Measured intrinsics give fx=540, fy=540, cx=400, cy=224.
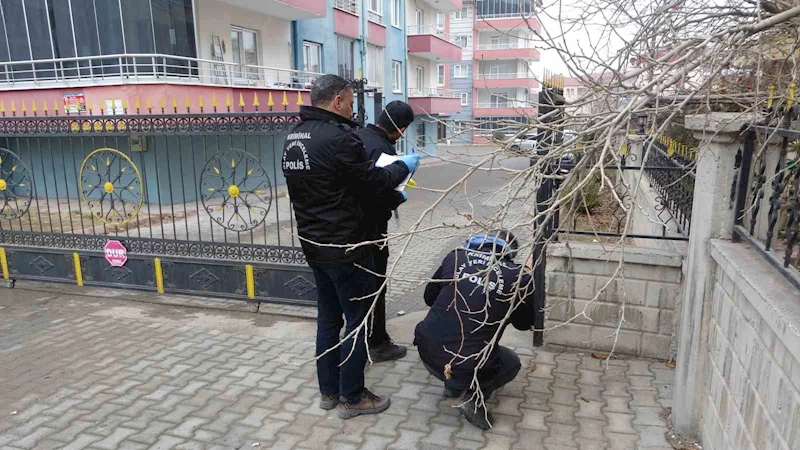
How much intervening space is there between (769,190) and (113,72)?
12.4 metres

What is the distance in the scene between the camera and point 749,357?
235 cm

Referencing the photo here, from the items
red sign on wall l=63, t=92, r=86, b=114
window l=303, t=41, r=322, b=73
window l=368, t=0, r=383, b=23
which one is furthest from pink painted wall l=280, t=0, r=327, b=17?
window l=368, t=0, r=383, b=23

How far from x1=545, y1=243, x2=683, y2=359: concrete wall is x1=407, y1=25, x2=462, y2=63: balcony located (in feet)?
78.7

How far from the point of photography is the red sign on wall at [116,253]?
225 inches

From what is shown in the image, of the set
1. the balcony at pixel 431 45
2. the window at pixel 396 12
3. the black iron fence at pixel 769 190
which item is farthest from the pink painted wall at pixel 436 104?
the black iron fence at pixel 769 190

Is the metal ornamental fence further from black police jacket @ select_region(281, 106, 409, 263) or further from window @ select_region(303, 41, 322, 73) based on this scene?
window @ select_region(303, 41, 322, 73)

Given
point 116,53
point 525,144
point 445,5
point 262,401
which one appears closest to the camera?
point 525,144

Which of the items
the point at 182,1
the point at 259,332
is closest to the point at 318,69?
the point at 182,1

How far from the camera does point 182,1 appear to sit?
12492 millimetres

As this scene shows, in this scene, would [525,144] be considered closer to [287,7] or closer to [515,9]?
[515,9]

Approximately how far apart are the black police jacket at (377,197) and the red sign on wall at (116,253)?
3.30m

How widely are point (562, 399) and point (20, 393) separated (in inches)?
148

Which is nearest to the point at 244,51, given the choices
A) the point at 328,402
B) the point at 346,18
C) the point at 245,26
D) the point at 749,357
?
the point at 245,26

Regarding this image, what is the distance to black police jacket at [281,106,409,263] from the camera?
322cm
